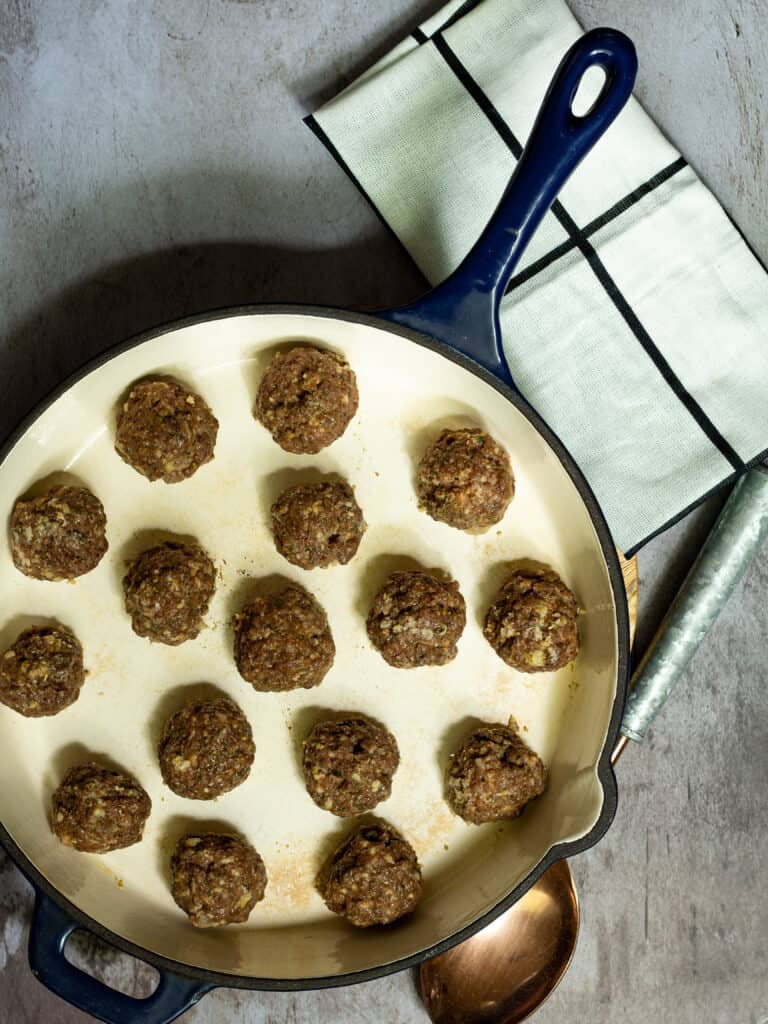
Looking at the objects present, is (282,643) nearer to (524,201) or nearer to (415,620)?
(415,620)

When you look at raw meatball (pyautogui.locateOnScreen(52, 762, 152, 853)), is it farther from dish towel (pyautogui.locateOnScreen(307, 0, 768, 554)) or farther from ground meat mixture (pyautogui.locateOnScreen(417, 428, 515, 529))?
dish towel (pyautogui.locateOnScreen(307, 0, 768, 554))

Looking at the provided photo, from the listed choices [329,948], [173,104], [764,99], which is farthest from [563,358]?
[329,948]

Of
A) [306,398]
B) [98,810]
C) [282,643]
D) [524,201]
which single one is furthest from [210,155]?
[98,810]

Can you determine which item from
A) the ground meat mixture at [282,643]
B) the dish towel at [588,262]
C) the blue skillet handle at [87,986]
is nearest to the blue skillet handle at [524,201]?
the dish towel at [588,262]

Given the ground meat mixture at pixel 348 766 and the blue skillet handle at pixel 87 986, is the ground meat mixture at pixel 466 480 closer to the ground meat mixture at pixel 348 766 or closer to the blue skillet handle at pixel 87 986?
the ground meat mixture at pixel 348 766

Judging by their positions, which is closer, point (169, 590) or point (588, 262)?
point (169, 590)
